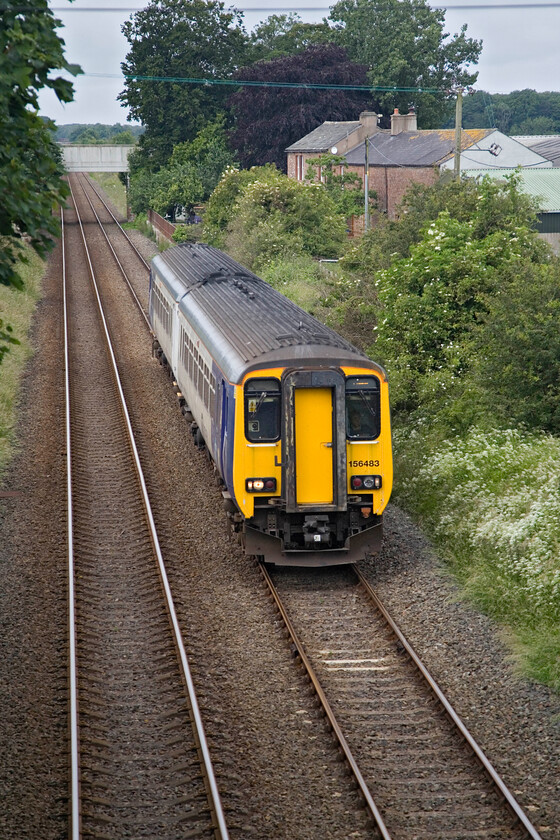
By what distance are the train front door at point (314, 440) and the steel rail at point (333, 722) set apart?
1.24 m

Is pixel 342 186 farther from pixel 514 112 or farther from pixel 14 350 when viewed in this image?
pixel 514 112

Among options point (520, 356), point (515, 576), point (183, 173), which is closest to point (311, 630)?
point (515, 576)

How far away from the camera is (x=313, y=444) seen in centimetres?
1216

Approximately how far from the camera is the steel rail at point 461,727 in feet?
24.7

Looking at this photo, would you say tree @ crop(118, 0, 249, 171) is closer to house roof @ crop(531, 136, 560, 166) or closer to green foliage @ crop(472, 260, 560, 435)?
house roof @ crop(531, 136, 560, 166)

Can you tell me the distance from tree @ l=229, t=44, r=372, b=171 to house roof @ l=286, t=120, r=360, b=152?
8.73 feet

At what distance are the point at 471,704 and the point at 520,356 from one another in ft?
24.4

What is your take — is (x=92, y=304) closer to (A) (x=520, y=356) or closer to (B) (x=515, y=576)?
(A) (x=520, y=356)

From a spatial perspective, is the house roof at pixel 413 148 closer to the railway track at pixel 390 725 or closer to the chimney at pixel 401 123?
the chimney at pixel 401 123

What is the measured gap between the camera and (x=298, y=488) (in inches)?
481

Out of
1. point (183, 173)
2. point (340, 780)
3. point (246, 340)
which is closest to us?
point (340, 780)

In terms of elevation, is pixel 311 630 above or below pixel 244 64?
below

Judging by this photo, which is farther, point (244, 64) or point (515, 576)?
point (244, 64)

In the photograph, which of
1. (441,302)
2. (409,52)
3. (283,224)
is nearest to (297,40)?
(409,52)
